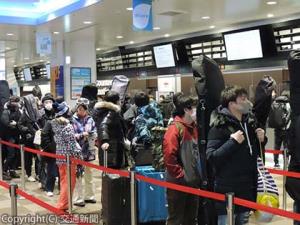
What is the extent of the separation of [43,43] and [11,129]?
12.2 ft

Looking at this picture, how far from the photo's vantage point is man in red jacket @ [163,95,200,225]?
3.86 metres

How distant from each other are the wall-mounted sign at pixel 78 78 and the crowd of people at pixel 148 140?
14.2 feet

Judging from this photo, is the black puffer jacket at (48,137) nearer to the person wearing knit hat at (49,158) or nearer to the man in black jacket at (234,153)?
the person wearing knit hat at (49,158)

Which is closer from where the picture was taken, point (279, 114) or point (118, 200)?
point (118, 200)

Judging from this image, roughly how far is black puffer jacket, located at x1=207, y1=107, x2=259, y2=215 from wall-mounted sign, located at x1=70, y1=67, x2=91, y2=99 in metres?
10.00

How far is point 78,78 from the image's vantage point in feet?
42.4

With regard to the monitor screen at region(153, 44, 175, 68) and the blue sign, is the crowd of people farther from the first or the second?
the monitor screen at region(153, 44, 175, 68)

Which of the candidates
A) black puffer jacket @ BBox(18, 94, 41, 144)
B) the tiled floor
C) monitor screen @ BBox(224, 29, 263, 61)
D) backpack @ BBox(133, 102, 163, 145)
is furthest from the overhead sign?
backpack @ BBox(133, 102, 163, 145)

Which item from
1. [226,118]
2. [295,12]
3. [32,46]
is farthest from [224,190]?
[32,46]

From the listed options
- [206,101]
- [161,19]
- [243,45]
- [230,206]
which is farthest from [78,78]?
[230,206]

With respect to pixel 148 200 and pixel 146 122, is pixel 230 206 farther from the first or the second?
pixel 146 122

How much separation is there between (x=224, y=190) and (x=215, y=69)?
1.13 metres

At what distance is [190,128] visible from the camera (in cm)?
396

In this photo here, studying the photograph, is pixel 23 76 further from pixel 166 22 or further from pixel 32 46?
pixel 166 22
